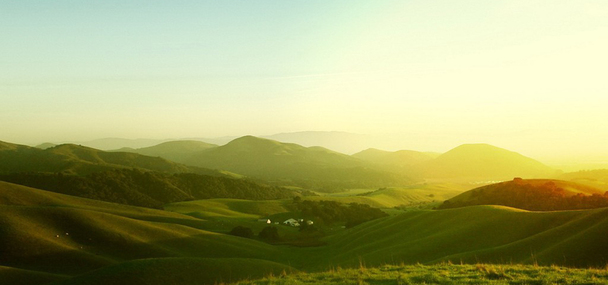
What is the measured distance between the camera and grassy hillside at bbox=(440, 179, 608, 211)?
72831mm

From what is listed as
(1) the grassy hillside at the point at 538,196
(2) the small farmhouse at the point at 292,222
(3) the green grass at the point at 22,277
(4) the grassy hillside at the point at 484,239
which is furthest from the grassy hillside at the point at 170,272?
(2) the small farmhouse at the point at 292,222

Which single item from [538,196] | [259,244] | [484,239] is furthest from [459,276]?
[538,196]

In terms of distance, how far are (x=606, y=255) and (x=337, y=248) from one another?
136ft

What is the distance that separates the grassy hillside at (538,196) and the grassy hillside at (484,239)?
101 feet

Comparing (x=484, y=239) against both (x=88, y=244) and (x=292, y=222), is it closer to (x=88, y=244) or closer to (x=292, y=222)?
(x=88, y=244)

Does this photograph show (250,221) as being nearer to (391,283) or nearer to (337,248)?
(337,248)

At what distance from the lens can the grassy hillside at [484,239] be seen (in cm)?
2912

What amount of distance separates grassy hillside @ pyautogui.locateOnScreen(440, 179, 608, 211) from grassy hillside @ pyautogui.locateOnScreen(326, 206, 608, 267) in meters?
30.7

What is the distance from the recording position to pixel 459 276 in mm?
17844

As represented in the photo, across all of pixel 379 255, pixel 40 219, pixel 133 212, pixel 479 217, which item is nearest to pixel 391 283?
pixel 379 255

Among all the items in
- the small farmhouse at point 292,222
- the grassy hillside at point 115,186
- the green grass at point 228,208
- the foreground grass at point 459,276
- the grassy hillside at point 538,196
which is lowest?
the small farmhouse at point 292,222

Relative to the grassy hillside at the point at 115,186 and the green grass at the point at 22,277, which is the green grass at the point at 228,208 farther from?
the green grass at the point at 22,277

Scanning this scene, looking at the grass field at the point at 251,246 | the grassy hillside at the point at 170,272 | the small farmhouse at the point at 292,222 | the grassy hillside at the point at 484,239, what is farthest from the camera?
the small farmhouse at the point at 292,222

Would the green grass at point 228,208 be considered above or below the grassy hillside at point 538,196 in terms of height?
below
